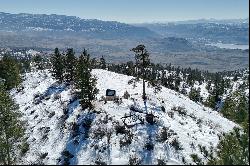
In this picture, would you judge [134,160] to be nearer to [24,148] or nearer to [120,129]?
[120,129]

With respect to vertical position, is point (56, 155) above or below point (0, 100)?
below

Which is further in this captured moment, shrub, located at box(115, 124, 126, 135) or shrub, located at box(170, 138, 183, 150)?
shrub, located at box(115, 124, 126, 135)

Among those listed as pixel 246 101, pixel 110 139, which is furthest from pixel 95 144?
pixel 246 101

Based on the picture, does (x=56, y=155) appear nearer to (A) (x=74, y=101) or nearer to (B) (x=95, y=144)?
(B) (x=95, y=144)

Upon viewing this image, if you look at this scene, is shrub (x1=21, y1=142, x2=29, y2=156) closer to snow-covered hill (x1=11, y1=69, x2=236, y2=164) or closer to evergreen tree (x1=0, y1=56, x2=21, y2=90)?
snow-covered hill (x1=11, y1=69, x2=236, y2=164)

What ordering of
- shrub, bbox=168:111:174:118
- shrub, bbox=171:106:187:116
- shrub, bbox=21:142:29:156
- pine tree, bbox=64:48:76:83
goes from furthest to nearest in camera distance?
pine tree, bbox=64:48:76:83
shrub, bbox=171:106:187:116
shrub, bbox=168:111:174:118
shrub, bbox=21:142:29:156

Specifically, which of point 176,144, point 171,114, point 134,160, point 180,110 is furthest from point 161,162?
A: point 180,110

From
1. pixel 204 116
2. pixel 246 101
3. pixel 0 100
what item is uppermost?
pixel 246 101

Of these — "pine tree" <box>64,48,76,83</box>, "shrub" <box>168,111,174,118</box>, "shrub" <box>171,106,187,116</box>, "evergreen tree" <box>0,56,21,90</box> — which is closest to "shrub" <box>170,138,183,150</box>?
"shrub" <box>168,111,174,118</box>
